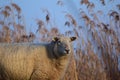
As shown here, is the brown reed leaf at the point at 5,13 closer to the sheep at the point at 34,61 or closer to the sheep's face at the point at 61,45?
the sheep at the point at 34,61

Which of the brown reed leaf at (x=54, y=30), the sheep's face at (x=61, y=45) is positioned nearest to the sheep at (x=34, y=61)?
the sheep's face at (x=61, y=45)

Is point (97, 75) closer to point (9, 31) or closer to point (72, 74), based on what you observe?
point (72, 74)

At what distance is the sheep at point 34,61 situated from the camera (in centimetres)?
535

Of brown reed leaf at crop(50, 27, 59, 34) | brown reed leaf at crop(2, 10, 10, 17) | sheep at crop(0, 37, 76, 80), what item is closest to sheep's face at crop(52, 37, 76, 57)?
sheep at crop(0, 37, 76, 80)

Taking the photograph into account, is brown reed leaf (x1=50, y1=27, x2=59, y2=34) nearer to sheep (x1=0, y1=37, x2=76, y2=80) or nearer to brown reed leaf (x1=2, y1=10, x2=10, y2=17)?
brown reed leaf (x1=2, y1=10, x2=10, y2=17)

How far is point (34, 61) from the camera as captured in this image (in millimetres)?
5406

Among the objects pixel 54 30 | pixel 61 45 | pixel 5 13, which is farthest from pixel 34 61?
pixel 5 13

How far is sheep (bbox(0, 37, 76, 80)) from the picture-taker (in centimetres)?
535

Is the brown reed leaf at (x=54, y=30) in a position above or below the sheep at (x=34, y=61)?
above

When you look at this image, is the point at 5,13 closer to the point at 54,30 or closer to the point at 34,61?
the point at 54,30

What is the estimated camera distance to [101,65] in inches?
268

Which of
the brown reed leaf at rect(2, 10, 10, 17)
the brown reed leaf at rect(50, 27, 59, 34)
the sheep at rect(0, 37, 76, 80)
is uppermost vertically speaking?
the brown reed leaf at rect(2, 10, 10, 17)

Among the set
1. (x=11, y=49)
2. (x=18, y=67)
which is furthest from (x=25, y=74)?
(x=11, y=49)

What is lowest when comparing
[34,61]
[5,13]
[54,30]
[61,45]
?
[34,61]
